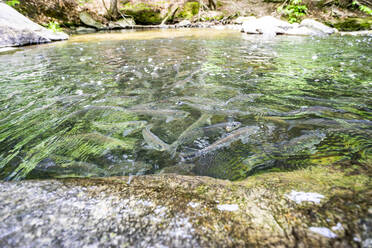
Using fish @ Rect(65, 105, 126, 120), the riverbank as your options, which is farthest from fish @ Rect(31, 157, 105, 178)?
the riverbank

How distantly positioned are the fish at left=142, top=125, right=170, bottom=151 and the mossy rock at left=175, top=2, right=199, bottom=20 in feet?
74.4

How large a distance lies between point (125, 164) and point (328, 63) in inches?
243

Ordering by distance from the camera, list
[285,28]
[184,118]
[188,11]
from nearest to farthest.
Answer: [184,118], [285,28], [188,11]

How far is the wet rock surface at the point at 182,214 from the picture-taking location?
1.04 metres

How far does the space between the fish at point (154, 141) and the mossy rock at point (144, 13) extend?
21918 mm

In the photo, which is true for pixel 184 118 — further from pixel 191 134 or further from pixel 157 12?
pixel 157 12

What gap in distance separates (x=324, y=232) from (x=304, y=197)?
0.28 meters

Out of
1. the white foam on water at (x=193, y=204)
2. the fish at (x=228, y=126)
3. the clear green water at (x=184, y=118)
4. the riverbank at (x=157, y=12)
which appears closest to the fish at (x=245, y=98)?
the clear green water at (x=184, y=118)

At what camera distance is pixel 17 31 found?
32.1 ft

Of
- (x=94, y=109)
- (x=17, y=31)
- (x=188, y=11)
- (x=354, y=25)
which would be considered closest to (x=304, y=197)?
(x=94, y=109)

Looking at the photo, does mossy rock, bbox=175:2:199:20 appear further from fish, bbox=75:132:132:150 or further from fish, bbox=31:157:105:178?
fish, bbox=31:157:105:178

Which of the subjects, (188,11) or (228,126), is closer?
(228,126)

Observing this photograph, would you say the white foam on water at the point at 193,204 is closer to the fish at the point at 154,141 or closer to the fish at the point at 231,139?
the fish at the point at 231,139

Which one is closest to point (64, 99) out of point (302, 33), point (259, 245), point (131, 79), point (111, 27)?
point (131, 79)
